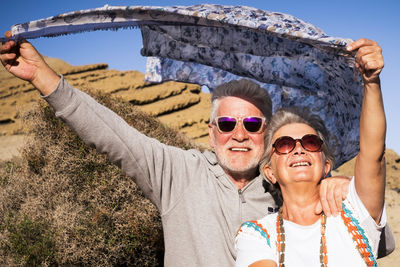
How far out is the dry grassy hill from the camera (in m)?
15.8

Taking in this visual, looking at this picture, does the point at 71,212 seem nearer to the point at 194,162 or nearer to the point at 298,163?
the point at 194,162

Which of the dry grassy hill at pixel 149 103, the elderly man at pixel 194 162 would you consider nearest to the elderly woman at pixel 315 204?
the elderly man at pixel 194 162

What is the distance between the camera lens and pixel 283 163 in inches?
78.2

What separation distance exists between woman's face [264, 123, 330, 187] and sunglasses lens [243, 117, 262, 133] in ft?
1.32

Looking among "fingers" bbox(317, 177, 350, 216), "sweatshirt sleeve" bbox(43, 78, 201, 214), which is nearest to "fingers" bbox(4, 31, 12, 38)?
"sweatshirt sleeve" bbox(43, 78, 201, 214)

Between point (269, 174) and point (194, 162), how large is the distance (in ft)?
1.70

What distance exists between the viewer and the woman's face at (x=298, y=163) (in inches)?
74.6

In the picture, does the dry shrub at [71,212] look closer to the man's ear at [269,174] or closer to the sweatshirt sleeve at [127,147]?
the sweatshirt sleeve at [127,147]

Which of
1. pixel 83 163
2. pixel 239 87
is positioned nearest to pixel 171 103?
pixel 83 163

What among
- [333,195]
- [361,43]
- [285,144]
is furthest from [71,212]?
[361,43]

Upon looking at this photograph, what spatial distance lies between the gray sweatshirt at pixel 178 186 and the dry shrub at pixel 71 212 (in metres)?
2.89

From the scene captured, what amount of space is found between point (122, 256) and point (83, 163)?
5.05ft

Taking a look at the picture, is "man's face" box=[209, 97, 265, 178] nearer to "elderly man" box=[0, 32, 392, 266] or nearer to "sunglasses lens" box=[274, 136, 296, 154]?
"elderly man" box=[0, 32, 392, 266]

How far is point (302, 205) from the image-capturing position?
6.19ft
